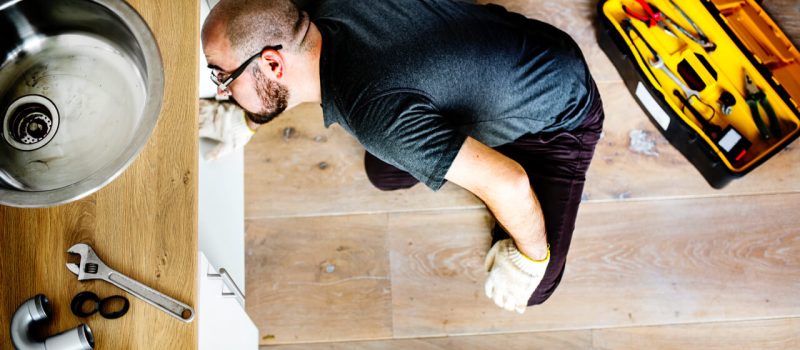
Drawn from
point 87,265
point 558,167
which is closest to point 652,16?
point 558,167

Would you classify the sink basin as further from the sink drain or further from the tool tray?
the tool tray

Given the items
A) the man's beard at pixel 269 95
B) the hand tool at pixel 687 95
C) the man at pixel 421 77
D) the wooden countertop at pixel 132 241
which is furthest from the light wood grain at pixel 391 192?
the wooden countertop at pixel 132 241

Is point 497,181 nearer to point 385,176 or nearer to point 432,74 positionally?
point 432,74

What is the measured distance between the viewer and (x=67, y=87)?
895 mm

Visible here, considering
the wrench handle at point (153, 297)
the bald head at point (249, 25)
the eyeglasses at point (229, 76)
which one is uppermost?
the bald head at point (249, 25)

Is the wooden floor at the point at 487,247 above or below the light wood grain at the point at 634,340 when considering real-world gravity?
above

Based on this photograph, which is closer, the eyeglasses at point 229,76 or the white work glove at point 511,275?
the eyeglasses at point 229,76

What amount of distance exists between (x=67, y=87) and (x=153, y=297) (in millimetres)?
356

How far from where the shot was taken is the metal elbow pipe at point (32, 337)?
74cm

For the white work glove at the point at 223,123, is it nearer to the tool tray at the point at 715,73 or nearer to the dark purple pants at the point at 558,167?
the dark purple pants at the point at 558,167

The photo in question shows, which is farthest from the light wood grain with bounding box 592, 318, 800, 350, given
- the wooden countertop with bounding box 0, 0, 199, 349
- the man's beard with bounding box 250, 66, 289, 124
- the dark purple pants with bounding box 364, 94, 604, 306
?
the wooden countertop with bounding box 0, 0, 199, 349

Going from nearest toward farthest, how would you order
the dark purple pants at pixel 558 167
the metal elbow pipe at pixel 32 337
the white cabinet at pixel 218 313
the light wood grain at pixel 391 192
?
1. the metal elbow pipe at pixel 32 337
2. the white cabinet at pixel 218 313
3. the dark purple pants at pixel 558 167
4. the light wood grain at pixel 391 192

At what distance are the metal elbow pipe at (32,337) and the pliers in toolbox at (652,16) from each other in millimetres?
1276

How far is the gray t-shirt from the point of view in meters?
0.91
